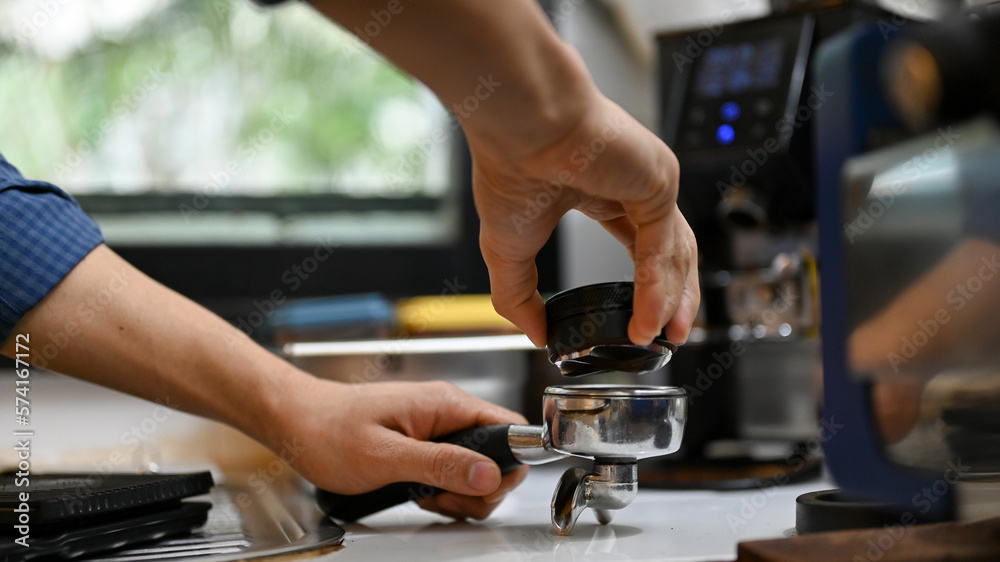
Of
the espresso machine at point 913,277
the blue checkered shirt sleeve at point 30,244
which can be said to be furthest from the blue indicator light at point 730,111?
the blue checkered shirt sleeve at point 30,244

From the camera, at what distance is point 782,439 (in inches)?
39.3

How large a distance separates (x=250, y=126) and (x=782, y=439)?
86 cm

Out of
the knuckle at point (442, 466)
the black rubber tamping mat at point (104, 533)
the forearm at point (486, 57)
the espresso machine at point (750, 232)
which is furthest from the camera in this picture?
the espresso machine at point (750, 232)

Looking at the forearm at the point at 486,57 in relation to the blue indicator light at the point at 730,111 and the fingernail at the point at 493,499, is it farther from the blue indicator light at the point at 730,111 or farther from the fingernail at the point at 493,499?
the blue indicator light at the point at 730,111

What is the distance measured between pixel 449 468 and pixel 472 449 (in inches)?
1.1

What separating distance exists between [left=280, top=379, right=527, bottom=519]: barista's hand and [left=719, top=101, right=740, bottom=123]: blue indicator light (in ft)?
1.35

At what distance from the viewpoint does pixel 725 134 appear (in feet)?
2.70

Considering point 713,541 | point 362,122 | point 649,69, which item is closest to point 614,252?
point 649,69

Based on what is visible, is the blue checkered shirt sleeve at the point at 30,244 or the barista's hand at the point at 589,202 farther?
the blue checkered shirt sleeve at the point at 30,244

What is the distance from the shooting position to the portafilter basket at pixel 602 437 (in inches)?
17.5

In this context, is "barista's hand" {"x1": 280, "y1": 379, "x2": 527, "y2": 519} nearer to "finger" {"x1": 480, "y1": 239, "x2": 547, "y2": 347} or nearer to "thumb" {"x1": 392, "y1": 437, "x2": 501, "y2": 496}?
"thumb" {"x1": 392, "y1": 437, "x2": 501, "y2": 496}

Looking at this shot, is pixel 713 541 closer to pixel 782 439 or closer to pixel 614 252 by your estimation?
pixel 782 439

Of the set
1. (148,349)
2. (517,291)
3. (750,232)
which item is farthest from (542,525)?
(750,232)

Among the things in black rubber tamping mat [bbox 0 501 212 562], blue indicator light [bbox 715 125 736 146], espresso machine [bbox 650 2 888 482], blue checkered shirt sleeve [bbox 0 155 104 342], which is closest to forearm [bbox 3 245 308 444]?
blue checkered shirt sleeve [bbox 0 155 104 342]
